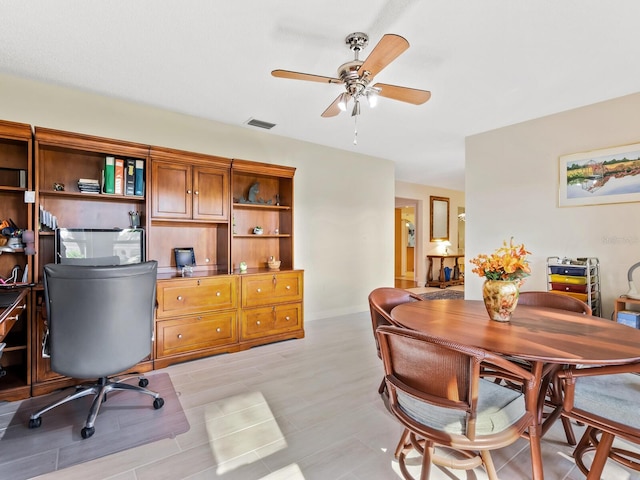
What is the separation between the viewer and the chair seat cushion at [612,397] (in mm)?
1310

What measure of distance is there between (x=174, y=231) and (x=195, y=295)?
2.82ft

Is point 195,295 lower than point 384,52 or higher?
lower

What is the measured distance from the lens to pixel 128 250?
304 cm

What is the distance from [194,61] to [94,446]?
2.74m

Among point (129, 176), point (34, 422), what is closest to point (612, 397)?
point (34, 422)

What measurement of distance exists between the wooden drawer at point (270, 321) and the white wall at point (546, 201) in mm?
2414

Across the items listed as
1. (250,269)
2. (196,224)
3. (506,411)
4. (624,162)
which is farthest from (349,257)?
(506,411)

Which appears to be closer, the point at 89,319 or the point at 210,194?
the point at 89,319

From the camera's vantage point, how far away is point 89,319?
6.51 feet

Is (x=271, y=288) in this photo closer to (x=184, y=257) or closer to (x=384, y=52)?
(x=184, y=257)

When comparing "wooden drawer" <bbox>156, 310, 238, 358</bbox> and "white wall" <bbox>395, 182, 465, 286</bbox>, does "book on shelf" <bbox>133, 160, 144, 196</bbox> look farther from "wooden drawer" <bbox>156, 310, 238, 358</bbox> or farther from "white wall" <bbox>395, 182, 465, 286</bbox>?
"white wall" <bbox>395, 182, 465, 286</bbox>

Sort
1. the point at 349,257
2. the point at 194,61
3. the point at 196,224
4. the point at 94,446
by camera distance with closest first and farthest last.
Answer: the point at 94,446 → the point at 194,61 → the point at 196,224 → the point at 349,257

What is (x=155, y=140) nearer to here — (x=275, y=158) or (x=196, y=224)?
(x=196, y=224)

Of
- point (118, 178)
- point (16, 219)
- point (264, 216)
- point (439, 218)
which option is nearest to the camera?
point (16, 219)
